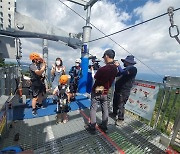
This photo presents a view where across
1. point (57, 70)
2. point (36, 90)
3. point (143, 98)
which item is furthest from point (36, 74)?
point (143, 98)

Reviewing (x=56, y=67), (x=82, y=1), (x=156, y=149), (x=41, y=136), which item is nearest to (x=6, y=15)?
(x=56, y=67)

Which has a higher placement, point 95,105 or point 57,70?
point 57,70

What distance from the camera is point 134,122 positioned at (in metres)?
4.79

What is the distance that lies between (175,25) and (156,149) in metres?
2.80

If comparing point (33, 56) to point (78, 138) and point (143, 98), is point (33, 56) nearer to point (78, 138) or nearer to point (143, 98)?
point (78, 138)

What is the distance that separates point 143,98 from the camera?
15.4 ft

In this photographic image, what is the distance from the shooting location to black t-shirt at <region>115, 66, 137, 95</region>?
4.20 m

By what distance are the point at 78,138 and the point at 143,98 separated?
242 cm

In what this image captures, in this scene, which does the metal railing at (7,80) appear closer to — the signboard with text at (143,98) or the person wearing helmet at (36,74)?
the person wearing helmet at (36,74)

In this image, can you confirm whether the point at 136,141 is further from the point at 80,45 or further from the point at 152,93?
the point at 80,45

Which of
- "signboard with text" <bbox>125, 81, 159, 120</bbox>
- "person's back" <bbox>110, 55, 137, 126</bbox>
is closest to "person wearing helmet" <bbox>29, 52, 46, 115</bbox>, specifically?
"person's back" <bbox>110, 55, 137, 126</bbox>

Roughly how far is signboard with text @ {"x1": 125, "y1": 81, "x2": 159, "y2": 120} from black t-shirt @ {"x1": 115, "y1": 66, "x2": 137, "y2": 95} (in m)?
0.59

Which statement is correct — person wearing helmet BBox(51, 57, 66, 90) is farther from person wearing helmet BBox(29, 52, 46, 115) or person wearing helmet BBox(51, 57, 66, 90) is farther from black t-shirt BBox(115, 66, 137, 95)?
black t-shirt BBox(115, 66, 137, 95)

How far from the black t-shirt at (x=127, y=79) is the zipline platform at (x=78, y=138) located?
45.4 inches
